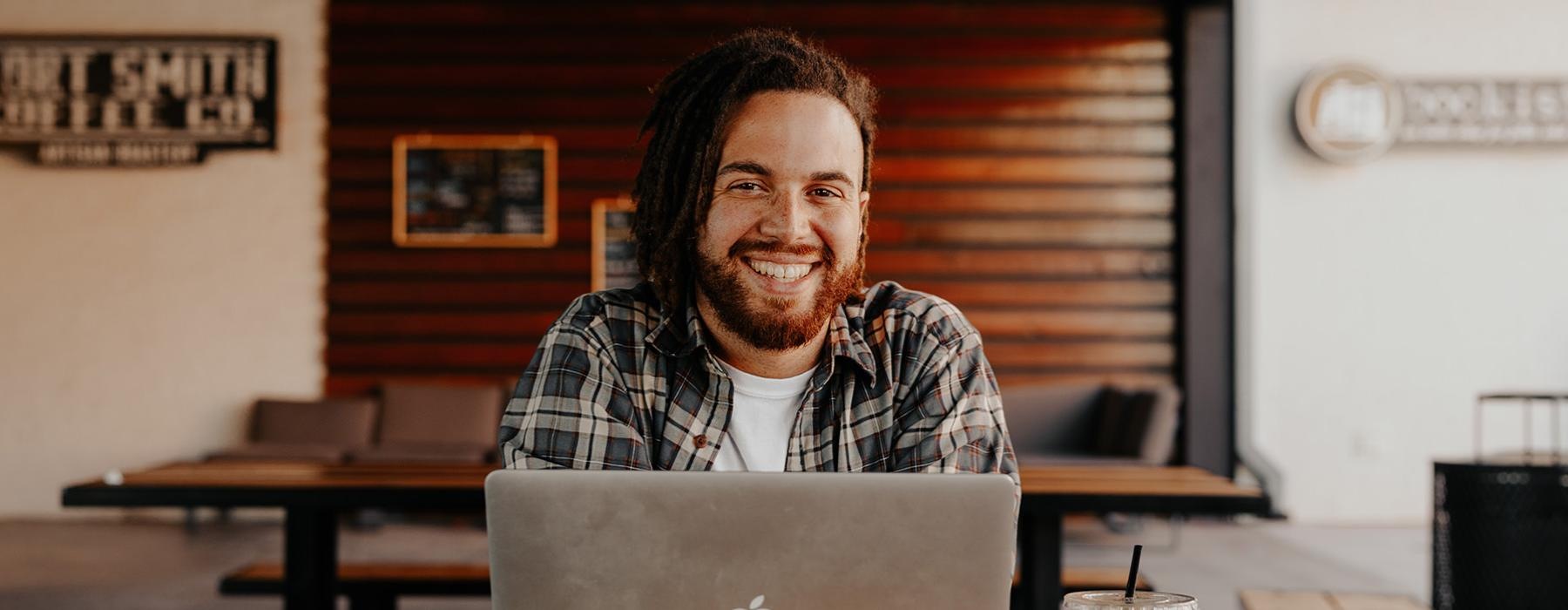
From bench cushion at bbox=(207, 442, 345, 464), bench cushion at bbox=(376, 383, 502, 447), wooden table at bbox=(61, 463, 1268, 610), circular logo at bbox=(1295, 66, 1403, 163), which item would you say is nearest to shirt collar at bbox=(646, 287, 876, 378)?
wooden table at bbox=(61, 463, 1268, 610)

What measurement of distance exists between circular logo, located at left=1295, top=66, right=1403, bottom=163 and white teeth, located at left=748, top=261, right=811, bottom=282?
5872 millimetres

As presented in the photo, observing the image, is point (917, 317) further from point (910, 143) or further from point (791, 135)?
point (910, 143)

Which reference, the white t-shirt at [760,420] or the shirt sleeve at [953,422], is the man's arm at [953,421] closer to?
the shirt sleeve at [953,422]

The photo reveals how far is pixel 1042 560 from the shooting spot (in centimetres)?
299

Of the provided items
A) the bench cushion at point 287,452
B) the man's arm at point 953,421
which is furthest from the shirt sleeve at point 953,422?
the bench cushion at point 287,452

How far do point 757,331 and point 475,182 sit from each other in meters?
5.29

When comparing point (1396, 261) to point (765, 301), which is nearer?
point (765, 301)

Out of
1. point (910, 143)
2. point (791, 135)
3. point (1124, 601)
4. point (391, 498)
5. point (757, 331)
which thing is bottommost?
point (391, 498)

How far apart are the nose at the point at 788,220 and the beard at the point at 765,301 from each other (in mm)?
14

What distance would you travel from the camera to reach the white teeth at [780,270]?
1491 millimetres

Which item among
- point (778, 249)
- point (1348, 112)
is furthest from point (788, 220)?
point (1348, 112)

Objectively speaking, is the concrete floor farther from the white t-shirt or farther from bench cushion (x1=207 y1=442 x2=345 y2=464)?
the white t-shirt

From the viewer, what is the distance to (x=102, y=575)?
4.97 meters

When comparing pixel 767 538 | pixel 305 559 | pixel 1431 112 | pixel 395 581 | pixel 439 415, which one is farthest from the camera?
pixel 1431 112
